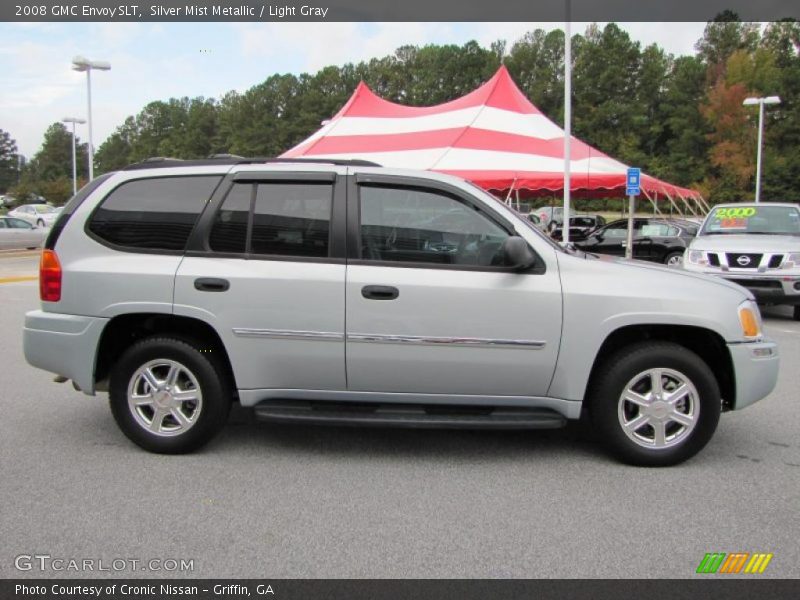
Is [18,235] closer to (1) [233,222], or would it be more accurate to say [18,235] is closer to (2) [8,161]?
(1) [233,222]

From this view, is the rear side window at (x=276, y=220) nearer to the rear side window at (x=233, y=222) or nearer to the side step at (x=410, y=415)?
the rear side window at (x=233, y=222)

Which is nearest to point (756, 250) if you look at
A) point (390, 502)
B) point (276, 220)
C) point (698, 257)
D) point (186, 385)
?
point (698, 257)

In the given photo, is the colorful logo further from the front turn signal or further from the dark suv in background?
the dark suv in background

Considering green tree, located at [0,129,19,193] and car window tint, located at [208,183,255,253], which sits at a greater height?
green tree, located at [0,129,19,193]

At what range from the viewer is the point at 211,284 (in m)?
4.21

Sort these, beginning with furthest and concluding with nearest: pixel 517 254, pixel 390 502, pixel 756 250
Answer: pixel 756 250
pixel 517 254
pixel 390 502

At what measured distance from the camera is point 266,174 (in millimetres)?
4414

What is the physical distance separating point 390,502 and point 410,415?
611mm

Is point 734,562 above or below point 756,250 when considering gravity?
below

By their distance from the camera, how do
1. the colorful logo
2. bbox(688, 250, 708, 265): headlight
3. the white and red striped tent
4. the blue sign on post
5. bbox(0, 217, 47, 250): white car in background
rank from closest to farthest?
the colorful logo → bbox(688, 250, 708, 265): headlight → the blue sign on post → the white and red striped tent → bbox(0, 217, 47, 250): white car in background

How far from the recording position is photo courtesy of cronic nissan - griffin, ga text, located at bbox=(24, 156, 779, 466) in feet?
13.4

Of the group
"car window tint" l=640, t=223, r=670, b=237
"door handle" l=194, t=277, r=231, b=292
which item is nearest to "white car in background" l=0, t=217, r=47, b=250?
"car window tint" l=640, t=223, r=670, b=237

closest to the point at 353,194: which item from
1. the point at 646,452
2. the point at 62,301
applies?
the point at 62,301
